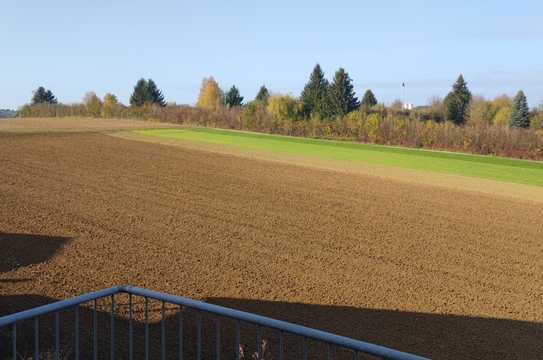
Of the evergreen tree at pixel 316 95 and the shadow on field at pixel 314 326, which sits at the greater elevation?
the evergreen tree at pixel 316 95

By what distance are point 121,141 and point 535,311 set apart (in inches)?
1422

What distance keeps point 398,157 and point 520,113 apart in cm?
3508

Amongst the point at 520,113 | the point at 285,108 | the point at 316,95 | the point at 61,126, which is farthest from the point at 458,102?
the point at 61,126

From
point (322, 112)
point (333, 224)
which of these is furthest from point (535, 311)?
point (322, 112)

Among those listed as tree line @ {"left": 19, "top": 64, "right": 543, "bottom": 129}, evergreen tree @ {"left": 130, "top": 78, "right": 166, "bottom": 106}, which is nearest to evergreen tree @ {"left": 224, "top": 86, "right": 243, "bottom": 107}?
tree line @ {"left": 19, "top": 64, "right": 543, "bottom": 129}

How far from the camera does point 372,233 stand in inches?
609

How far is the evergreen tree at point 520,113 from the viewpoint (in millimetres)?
65312

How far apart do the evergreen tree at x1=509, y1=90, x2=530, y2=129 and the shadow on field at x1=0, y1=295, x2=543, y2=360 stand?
61.2 m

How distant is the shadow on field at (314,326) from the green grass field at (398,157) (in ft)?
65.2

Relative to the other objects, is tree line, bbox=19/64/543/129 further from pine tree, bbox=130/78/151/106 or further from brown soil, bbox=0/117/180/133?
brown soil, bbox=0/117/180/133

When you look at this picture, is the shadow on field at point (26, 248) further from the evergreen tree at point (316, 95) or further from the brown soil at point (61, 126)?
the evergreen tree at point (316, 95)

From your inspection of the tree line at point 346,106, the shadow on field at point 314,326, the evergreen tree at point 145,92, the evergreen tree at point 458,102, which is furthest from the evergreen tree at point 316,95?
the shadow on field at point 314,326

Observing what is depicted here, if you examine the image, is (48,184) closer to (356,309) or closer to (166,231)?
(166,231)

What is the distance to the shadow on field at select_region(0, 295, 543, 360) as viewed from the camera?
26.0 feet
